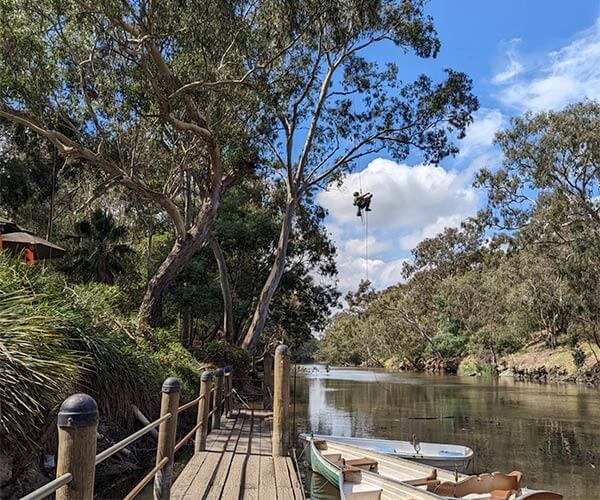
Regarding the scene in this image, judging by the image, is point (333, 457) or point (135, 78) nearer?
point (333, 457)

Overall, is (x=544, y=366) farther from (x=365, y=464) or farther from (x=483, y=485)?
(x=483, y=485)

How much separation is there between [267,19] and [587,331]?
32792 mm

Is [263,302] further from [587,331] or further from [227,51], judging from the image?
[587,331]

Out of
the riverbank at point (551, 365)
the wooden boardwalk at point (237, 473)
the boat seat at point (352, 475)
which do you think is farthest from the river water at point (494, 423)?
the riverbank at point (551, 365)

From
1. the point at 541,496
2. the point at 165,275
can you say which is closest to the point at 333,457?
the point at 541,496

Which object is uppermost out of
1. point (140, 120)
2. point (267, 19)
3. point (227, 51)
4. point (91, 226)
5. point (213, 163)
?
point (267, 19)

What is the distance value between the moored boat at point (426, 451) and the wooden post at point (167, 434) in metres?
5.91

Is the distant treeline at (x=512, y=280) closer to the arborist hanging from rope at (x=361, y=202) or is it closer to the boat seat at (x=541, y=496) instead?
the arborist hanging from rope at (x=361, y=202)

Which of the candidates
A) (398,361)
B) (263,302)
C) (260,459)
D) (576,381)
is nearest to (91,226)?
(263,302)

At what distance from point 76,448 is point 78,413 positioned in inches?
5.2

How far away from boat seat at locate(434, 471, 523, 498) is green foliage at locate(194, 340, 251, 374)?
10.4m

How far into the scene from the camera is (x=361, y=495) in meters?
7.68

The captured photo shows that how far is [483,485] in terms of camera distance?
7777mm

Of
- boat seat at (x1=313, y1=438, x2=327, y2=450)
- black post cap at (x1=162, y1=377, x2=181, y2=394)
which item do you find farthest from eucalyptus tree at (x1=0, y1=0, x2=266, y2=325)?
black post cap at (x1=162, y1=377, x2=181, y2=394)
